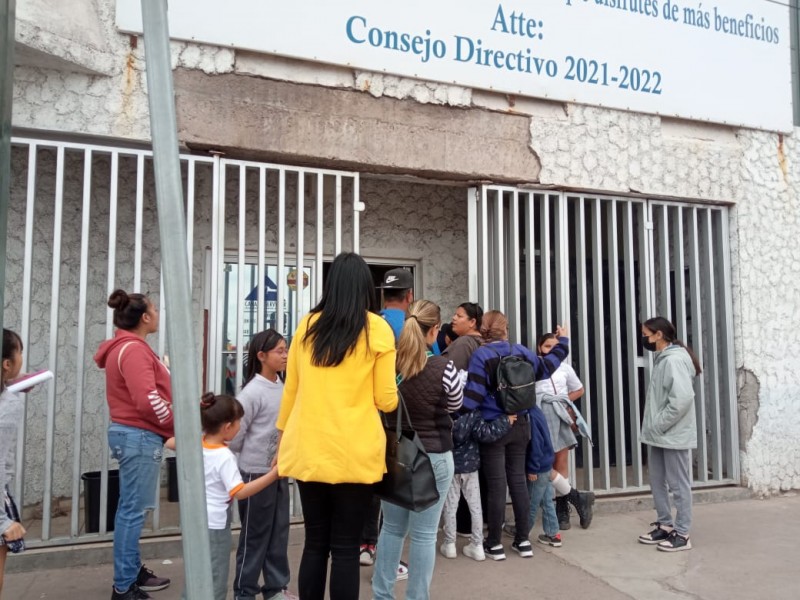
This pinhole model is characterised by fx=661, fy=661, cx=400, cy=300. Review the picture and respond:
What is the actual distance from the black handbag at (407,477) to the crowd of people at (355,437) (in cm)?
11

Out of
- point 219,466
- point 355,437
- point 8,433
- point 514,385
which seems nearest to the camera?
point 355,437

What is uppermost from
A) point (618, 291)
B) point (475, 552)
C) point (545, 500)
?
point (618, 291)

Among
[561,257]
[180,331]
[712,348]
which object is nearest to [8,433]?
[180,331]

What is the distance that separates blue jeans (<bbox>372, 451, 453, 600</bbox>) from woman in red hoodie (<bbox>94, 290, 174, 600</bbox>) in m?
1.32

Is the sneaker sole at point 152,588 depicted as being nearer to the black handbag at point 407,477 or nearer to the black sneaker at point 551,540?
the black handbag at point 407,477

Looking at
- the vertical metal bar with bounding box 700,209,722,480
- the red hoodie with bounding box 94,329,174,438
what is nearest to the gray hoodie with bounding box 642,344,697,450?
the vertical metal bar with bounding box 700,209,722,480

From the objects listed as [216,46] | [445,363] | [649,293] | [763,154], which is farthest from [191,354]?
[763,154]

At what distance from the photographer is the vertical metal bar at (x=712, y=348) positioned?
6082mm

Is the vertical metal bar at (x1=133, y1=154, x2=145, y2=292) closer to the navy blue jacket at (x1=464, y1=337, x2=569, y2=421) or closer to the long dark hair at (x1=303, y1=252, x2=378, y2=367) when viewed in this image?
the long dark hair at (x1=303, y1=252, x2=378, y2=367)

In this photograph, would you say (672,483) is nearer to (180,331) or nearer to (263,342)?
(263,342)

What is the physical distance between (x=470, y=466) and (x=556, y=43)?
3669 millimetres

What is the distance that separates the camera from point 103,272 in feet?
17.7

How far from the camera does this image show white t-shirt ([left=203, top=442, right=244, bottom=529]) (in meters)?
3.01

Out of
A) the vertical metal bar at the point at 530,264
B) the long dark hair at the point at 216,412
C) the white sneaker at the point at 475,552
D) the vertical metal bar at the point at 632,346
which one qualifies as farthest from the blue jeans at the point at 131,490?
the vertical metal bar at the point at 632,346
